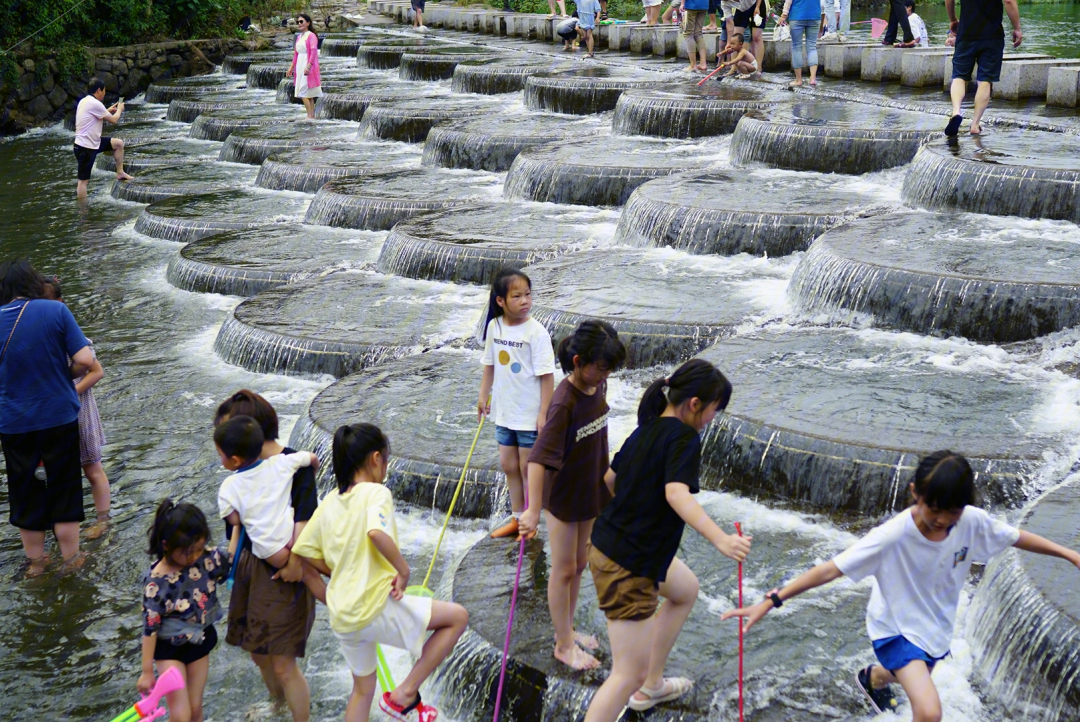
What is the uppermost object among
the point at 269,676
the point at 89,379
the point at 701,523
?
the point at 701,523

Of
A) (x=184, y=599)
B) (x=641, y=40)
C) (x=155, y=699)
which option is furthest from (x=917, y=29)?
(x=155, y=699)

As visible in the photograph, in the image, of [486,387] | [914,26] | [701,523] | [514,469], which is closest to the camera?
[701,523]

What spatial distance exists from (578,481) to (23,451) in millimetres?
3488

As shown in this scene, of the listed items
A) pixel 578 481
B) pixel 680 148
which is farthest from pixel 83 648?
pixel 680 148

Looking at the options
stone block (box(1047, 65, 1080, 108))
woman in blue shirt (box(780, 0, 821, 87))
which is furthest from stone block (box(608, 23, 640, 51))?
stone block (box(1047, 65, 1080, 108))

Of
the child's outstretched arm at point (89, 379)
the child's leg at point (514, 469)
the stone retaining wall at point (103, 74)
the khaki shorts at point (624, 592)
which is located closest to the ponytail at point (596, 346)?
the khaki shorts at point (624, 592)

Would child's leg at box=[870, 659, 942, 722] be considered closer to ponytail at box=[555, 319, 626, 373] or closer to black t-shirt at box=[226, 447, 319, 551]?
ponytail at box=[555, 319, 626, 373]

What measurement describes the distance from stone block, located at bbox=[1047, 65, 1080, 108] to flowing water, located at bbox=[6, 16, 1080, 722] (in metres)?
3.29

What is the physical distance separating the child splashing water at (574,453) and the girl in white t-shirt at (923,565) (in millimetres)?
867

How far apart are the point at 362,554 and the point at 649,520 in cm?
104

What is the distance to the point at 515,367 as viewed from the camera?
520cm

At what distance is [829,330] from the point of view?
867 centimetres

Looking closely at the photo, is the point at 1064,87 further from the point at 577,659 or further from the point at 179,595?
the point at 179,595

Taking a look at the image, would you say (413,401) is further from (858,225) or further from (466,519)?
(858,225)
